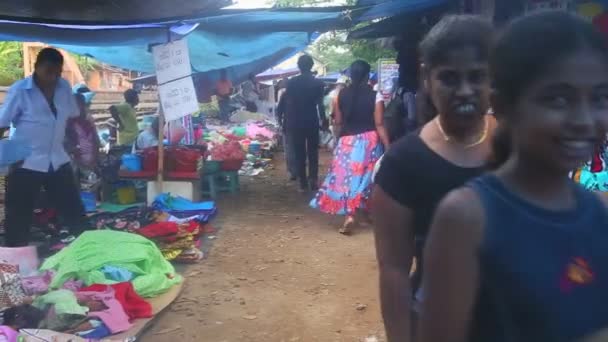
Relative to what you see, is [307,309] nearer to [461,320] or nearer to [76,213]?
[76,213]

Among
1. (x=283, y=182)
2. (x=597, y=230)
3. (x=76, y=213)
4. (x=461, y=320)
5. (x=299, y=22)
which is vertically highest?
(x=299, y=22)

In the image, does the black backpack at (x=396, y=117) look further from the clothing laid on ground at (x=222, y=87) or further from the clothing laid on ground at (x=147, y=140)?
the clothing laid on ground at (x=222, y=87)

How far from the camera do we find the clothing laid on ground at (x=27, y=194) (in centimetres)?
541

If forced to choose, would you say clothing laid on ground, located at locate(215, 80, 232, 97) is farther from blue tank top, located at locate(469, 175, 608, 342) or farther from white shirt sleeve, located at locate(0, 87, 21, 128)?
blue tank top, located at locate(469, 175, 608, 342)

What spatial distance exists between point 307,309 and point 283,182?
577cm

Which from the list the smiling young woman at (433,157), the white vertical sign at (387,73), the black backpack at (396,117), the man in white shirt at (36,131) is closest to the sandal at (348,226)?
the black backpack at (396,117)

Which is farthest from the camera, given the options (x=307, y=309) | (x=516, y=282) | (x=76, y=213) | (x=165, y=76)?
(x=165, y=76)

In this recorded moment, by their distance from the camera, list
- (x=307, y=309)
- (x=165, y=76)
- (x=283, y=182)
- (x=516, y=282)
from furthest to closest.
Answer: (x=283, y=182) → (x=165, y=76) → (x=307, y=309) → (x=516, y=282)

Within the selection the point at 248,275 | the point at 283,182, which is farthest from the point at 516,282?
the point at 283,182

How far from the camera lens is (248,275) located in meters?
5.55

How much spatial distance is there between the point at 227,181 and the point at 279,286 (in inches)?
170

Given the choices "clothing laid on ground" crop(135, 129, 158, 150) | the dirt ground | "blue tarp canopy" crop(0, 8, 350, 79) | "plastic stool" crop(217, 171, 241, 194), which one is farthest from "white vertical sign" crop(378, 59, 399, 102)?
"clothing laid on ground" crop(135, 129, 158, 150)

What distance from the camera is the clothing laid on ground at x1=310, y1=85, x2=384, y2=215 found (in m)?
6.63

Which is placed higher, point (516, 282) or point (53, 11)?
point (53, 11)
